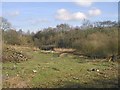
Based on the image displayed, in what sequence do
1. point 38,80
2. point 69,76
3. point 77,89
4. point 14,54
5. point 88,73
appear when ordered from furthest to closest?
point 14,54 → point 88,73 → point 69,76 → point 38,80 → point 77,89

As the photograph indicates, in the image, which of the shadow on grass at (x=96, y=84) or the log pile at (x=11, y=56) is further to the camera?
the log pile at (x=11, y=56)

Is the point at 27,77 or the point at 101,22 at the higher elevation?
the point at 101,22

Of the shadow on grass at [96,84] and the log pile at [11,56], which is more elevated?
the log pile at [11,56]

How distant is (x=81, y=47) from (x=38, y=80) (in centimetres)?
353

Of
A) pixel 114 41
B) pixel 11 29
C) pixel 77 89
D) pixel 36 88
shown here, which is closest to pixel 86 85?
pixel 77 89

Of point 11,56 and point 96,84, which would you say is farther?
point 11,56

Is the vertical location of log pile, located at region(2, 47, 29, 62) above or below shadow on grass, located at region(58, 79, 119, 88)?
above

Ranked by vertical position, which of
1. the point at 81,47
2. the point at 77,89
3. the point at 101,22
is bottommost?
the point at 77,89

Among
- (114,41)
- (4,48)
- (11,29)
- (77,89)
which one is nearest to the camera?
(114,41)

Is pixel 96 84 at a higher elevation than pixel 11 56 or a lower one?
lower

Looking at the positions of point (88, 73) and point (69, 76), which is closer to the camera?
point (69, 76)

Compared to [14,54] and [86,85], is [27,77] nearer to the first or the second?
[86,85]

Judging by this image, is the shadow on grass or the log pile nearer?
the shadow on grass

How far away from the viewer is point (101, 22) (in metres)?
9.58
